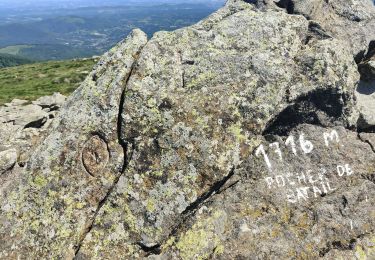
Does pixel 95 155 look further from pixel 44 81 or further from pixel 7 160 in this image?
pixel 44 81

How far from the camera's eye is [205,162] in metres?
14.6

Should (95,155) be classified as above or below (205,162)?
below

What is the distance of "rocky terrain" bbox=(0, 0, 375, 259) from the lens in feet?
46.5

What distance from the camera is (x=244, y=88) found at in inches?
614

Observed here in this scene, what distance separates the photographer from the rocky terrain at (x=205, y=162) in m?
14.2

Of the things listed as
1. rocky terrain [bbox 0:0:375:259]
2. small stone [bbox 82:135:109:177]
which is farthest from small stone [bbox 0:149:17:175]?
small stone [bbox 82:135:109:177]

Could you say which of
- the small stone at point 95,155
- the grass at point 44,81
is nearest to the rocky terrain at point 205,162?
the small stone at point 95,155

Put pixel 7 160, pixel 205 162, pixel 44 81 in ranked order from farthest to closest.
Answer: pixel 44 81
pixel 7 160
pixel 205 162

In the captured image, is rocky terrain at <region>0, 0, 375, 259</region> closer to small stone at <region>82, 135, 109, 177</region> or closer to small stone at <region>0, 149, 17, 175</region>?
small stone at <region>82, 135, 109, 177</region>

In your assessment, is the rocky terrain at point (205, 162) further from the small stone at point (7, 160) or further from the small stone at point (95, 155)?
the small stone at point (7, 160)

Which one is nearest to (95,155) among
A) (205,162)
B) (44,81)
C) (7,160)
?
(205,162)

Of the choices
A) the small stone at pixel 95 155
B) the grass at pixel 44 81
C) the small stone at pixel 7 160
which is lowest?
the grass at pixel 44 81

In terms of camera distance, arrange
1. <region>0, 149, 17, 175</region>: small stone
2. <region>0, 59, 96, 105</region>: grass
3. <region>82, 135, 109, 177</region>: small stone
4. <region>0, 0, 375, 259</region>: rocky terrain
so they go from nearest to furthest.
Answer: <region>0, 0, 375, 259</region>: rocky terrain, <region>82, 135, 109, 177</region>: small stone, <region>0, 149, 17, 175</region>: small stone, <region>0, 59, 96, 105</region>: grass

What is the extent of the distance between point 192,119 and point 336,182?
5.82 meters
